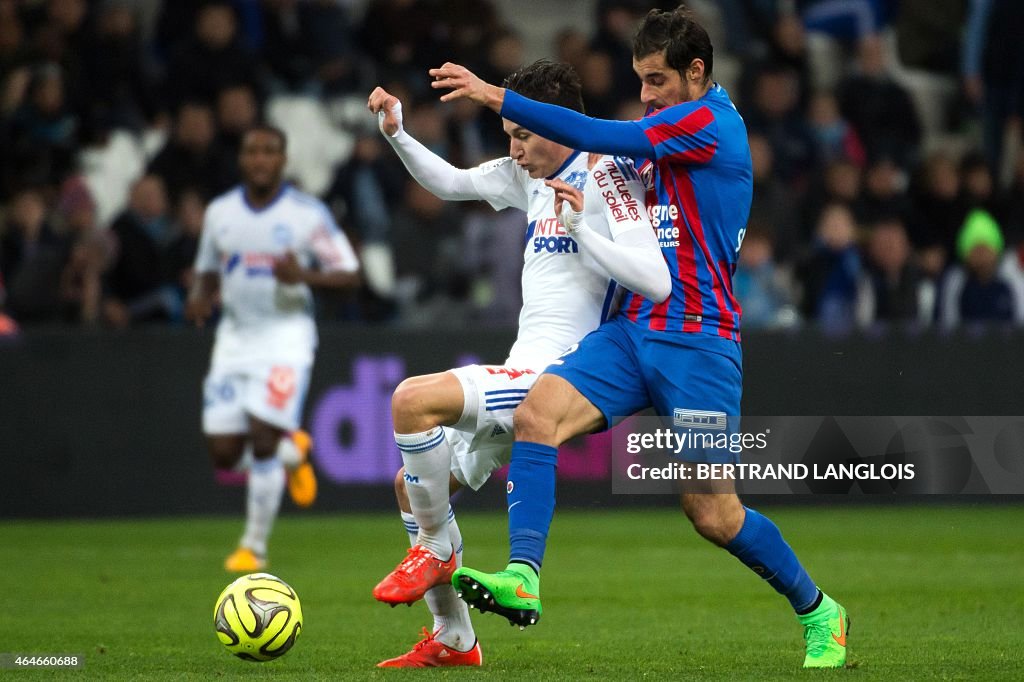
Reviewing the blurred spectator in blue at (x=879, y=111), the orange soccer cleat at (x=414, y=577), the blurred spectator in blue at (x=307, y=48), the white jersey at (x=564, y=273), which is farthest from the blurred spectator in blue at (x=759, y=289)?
the orange soccer cleat at (x=414, y=577)

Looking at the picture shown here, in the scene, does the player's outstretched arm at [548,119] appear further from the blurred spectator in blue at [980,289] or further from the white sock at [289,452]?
the blurred spectator in blue at [980,289]

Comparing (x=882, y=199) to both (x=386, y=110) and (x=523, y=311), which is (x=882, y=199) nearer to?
(x=523, y=311)

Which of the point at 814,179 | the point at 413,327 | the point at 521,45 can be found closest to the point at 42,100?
the point at 413,327

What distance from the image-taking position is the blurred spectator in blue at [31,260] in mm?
13789

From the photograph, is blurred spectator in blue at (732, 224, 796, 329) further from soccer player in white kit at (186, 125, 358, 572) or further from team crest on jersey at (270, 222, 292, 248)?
team crest on jersey at (270, 222, 292, 248)

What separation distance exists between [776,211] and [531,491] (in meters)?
10.1

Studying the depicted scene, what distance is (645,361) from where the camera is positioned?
20.2ft

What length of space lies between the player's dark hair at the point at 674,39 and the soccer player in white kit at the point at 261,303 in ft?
16.6

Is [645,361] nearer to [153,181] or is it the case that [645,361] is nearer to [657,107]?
[657,107]

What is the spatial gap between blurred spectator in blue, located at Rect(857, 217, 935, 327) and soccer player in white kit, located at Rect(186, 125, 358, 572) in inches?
229

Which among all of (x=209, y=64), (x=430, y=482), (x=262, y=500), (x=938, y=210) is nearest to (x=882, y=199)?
(x=938, y=210)

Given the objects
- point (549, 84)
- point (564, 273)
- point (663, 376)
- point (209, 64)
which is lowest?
point (663, 376)

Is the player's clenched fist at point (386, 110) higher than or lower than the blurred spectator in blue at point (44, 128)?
lower

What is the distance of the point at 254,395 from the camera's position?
1102 centimetres
